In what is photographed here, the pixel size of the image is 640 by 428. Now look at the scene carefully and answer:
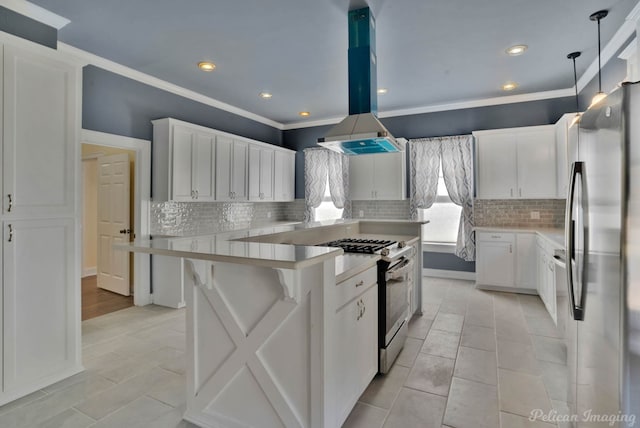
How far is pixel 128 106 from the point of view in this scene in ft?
13.1

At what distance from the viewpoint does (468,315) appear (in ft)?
12.6

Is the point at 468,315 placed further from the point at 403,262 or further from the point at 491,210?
the point at 491,210

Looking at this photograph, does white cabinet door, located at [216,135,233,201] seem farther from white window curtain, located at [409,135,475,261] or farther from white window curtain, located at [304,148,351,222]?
white window curtain, located at [409,135,475,261]

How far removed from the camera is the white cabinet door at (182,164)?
13.7 ft

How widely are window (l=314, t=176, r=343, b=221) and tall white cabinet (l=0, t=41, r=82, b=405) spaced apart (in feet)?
14.7

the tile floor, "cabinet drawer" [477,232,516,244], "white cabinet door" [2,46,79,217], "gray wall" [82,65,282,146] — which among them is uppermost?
"gray wall" [82,65,282,146]

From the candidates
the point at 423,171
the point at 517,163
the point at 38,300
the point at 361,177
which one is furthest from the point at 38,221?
the point at 517,163

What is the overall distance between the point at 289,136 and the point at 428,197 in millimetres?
3115

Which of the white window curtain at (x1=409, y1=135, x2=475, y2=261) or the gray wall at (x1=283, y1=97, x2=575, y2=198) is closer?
the gray wall at (x1=283, y1=97, x2=575, y2=198)

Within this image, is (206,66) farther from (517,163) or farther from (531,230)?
(531,230)

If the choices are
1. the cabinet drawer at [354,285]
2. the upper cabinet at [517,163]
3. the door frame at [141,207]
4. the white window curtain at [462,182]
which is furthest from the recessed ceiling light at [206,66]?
the upper cabinet at [517,163]

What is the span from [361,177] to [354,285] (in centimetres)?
409

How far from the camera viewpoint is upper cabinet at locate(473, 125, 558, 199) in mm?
4664

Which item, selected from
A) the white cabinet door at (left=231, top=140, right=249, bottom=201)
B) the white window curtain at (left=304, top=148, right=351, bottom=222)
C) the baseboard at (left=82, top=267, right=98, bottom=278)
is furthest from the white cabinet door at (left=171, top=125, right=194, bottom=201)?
the baseboard at (left=82, top=267, right=98, bottom=278)
